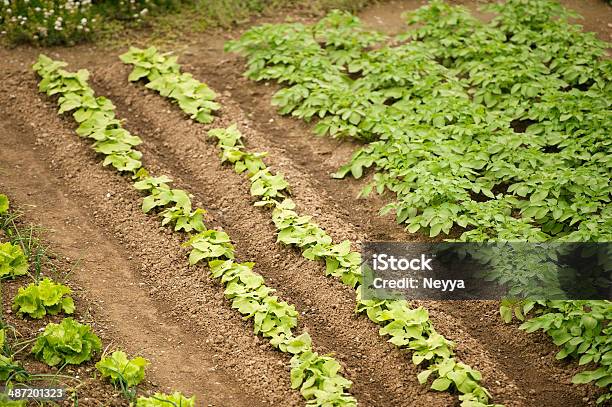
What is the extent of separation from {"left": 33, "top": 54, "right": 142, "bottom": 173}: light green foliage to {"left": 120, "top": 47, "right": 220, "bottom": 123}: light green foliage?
0.53 metres

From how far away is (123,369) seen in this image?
16.1 ft

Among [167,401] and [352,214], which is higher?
[352,214]

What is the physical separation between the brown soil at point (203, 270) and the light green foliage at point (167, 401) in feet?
1.04

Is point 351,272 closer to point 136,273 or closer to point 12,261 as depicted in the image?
point 136,273

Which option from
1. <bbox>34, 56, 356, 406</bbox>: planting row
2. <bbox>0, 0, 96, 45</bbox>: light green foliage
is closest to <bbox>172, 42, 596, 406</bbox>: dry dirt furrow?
<bbox>34, 56, 356, 406</bbox>: planting row

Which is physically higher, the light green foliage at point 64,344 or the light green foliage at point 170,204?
the light green foliage at point 170,204

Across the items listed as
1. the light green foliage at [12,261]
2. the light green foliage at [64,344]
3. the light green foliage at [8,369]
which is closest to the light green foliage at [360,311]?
the light green foliage at [64,344]

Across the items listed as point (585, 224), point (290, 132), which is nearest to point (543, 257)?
point (585, 224)

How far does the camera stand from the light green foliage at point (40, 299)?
530 centimetres

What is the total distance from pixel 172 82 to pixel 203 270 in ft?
8.56

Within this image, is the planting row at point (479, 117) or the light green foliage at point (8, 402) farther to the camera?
the planting row at point (479, 117)

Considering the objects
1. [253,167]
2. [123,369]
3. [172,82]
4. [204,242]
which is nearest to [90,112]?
[172,82]

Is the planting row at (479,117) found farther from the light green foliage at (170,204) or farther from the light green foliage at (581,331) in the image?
the light green foliage at (170,204)

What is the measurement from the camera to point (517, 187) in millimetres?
6320
